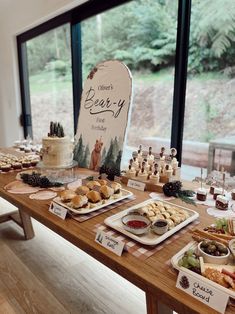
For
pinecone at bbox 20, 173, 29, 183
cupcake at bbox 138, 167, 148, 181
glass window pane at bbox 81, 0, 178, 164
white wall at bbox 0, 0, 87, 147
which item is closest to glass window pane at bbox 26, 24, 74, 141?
white wall at bbox 0, 0, 87, 147

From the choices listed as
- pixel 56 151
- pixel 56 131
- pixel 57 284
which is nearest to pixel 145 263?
pixel 56 151

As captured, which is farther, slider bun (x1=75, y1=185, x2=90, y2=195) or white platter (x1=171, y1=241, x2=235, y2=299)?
slider bun (x1=75, y1=185, x2=90, y2=195)

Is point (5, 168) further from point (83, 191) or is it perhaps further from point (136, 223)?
point (136, 223)

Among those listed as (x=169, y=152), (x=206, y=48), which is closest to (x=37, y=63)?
(x=206, y=48)

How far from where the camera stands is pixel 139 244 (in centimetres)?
76

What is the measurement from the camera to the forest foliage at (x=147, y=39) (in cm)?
161

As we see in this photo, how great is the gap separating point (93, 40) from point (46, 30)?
71 centimetres

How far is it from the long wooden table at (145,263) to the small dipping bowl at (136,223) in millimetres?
83

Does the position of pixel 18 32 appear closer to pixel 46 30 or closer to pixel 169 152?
pixel 46 30

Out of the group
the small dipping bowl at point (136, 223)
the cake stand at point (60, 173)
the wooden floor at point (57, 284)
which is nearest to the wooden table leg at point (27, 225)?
the wooden floor at point (57, 284)

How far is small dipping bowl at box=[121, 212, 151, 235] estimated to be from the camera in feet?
2.58

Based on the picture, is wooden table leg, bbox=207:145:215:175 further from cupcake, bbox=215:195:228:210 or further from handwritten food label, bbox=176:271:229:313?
handwritten food label, bbox=176:271:229:313

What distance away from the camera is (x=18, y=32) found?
10.4 feet

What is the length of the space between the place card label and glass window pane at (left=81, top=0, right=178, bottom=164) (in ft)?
1.97
